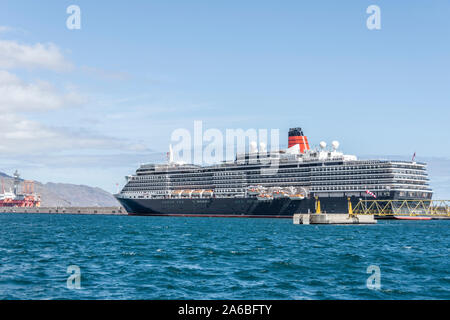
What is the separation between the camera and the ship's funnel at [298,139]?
499 ft

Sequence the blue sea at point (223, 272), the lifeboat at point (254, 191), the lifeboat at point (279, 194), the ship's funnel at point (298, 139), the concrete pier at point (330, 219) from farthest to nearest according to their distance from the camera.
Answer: the ship's funnel at point (298, 139), the lifeboat at point (254, 191), the lifeboat at point (279, 194), the concrete pier at point (330, 219), the blue sea at point (223, 272)

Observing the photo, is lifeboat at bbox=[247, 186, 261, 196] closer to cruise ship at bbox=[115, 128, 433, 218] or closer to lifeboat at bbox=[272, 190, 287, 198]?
cruise ship at bbox=[115, 128, 433, 218]

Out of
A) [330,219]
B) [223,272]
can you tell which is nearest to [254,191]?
[330,219]

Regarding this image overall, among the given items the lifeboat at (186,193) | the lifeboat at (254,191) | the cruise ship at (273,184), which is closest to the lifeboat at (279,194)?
the cruise ship at (273,184)

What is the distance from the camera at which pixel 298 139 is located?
5989 inches

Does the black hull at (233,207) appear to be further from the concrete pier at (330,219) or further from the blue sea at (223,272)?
the blue sea at (223,272)

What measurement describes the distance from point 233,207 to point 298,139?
3135cm

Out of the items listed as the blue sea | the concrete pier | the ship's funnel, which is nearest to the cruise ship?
the ship's funnel

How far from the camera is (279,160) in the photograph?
14288 cm

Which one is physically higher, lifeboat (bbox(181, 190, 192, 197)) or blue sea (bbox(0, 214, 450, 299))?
lifeboat (bbox(181, 190, 192, 197))

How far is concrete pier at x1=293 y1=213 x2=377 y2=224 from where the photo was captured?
296 ft

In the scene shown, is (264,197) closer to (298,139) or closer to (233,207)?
(233,207)
